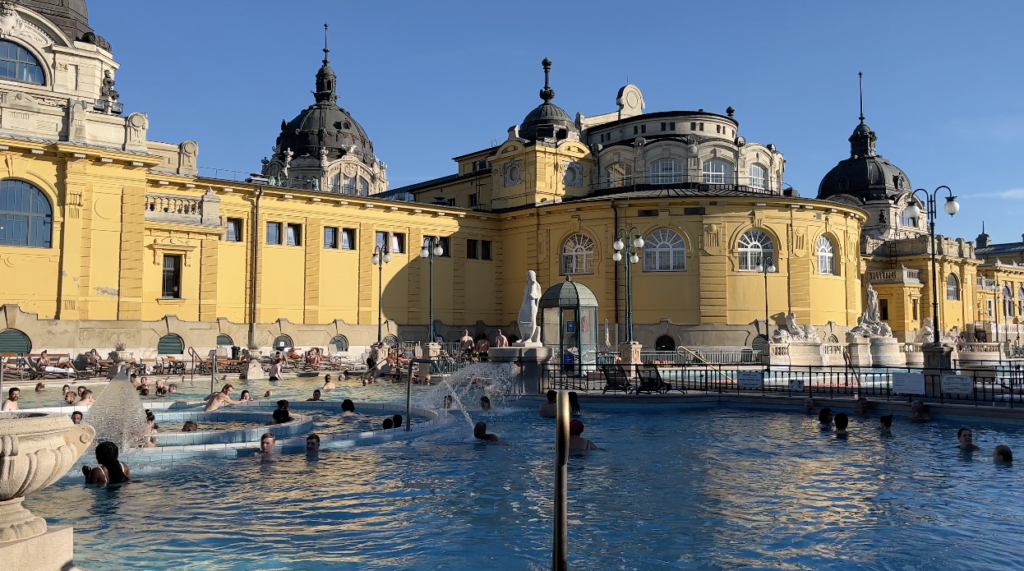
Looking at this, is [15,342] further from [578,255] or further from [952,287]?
[952,287]

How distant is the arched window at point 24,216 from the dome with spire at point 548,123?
2753 cm

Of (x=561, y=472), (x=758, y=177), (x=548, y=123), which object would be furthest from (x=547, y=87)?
(x=561, y=472)

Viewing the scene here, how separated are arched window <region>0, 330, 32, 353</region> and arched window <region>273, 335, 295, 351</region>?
1094 centimetres

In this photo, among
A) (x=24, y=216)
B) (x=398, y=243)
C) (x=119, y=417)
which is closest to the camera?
(x=119, y=417)

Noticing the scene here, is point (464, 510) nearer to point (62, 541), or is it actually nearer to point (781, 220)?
point (62, 541)

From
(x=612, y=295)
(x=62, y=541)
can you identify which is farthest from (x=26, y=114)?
(x=62, y=541)

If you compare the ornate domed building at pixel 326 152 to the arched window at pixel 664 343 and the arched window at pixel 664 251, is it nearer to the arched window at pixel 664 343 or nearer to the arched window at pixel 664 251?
the arched window at pixel 664 251

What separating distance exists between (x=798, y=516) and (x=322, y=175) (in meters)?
58.6

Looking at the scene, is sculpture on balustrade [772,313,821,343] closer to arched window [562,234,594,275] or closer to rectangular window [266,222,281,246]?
arched window [562,234,594,275]

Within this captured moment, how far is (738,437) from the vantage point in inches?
609

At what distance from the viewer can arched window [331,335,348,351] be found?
1656 inches

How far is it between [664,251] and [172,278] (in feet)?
83.5

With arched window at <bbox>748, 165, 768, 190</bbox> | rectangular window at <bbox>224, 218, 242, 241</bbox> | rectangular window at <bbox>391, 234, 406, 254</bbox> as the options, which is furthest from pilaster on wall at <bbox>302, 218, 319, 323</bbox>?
arched window at <bbox>748, 165, 768, 190</bbox>

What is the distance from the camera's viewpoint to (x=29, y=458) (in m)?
4.81
